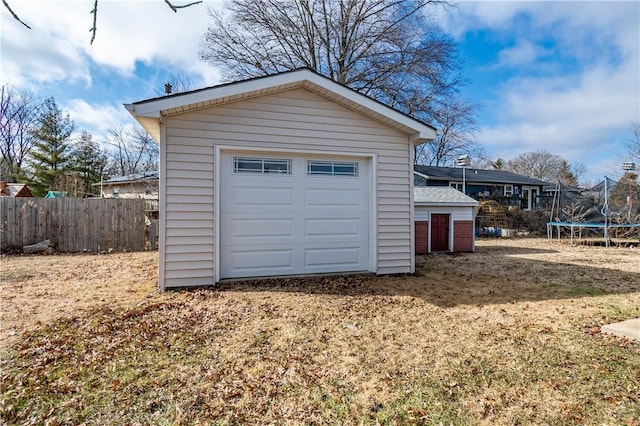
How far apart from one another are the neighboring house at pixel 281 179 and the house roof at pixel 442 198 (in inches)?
209

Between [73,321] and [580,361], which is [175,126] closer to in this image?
[73,321]

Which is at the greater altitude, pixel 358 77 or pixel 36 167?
pixel 358 77

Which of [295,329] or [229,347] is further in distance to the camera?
[295,329]

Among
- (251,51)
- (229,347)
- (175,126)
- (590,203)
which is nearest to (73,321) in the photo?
(229,347)

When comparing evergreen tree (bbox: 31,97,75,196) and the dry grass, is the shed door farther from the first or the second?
evergreen tree (bbox: 31,97,75,196)

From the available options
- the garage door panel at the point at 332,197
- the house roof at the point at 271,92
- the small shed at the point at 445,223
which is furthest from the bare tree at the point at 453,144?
the garage door panel at the point at 332,197

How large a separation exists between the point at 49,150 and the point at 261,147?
71.4 ft

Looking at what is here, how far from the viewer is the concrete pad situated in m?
3.55

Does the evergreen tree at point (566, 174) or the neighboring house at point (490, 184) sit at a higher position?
the evergreen tree at point (566, 174)

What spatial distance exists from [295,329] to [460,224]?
32.3 feet

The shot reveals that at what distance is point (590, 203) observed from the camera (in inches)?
681

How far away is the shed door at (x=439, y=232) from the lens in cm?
1192

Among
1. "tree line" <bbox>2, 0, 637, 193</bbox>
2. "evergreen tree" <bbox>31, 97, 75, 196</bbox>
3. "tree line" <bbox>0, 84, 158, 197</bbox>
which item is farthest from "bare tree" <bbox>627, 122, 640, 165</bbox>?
"evergreen tree" <bbox>31, 97, 75, 196</bbox>

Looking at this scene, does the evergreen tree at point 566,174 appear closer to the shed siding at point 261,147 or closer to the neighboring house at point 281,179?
the shed siding at point 261,147
